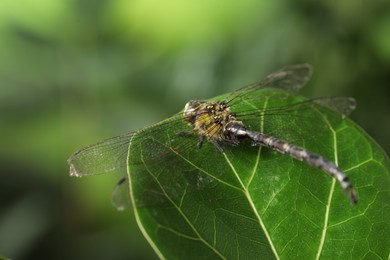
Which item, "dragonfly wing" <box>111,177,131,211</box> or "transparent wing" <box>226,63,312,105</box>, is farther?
"transparent wing" <box>226,63,312,105</box>

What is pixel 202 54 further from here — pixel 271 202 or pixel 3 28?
pixel 271 202

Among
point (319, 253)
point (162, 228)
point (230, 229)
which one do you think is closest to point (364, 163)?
point (319, 253)

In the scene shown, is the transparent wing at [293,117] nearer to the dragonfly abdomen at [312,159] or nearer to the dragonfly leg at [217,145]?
the dragonfly abdomen at [312,159]

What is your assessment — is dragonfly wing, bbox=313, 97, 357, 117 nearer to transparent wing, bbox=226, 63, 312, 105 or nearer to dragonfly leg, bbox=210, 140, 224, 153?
transparent wing, bbox=226, 63, 312, 105

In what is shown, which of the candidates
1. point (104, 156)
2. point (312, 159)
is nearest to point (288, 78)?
point (312, 159)

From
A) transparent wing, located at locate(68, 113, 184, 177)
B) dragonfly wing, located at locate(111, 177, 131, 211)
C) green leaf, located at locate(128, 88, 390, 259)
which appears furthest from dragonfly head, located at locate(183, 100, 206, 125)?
dragonfly wing, located at locate(111, 177, 131, 211)

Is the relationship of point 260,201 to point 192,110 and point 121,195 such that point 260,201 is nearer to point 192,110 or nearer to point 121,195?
point 121,195

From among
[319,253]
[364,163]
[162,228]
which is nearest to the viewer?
[162,228]
